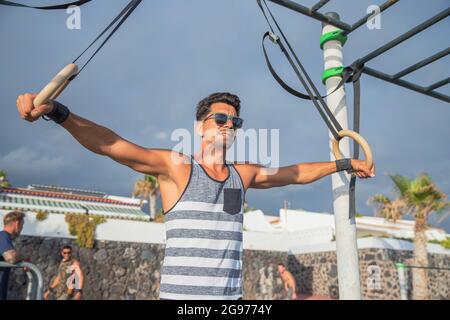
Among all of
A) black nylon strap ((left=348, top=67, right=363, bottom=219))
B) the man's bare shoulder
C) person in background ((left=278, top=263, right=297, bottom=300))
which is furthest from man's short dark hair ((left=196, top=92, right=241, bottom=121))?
person in background ((left=278, top=263, right=297, bottom=300))

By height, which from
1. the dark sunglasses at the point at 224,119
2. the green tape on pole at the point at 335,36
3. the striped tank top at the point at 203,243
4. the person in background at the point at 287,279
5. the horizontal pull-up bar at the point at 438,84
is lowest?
the person in background at the point at 287,279

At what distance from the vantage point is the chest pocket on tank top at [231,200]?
1866 millimetres

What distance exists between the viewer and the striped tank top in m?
1.72

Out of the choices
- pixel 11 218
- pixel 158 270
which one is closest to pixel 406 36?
pixel 11 218

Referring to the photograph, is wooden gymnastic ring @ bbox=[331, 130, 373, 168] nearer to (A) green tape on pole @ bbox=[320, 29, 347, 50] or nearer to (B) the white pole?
(B) the white pole

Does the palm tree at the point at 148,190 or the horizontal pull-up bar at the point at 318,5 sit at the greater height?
the palm tree at the point at 148,190

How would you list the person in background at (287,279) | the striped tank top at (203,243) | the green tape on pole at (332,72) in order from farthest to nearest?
the person in background at (287,279) < the green tape on pole at (332,72) < the striped tank top at (203,243)

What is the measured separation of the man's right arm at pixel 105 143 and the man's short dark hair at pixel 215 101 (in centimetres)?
40

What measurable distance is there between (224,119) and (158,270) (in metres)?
11.1

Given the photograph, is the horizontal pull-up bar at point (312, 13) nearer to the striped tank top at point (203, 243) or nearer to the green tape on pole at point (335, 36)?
the green tape on pole at point (335, 36)

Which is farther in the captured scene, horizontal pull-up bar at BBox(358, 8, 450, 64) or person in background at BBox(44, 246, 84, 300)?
person in background at BBox(44, 246, 84, 300)

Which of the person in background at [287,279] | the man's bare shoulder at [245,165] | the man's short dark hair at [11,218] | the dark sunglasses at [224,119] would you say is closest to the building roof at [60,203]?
the person in background at [287,279]

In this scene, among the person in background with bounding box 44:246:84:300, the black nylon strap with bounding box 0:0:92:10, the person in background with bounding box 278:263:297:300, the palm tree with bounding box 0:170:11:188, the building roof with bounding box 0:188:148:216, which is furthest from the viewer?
the palm tree with bounding box 0:170:11:188

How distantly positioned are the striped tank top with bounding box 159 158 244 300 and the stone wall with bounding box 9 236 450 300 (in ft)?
31.9
